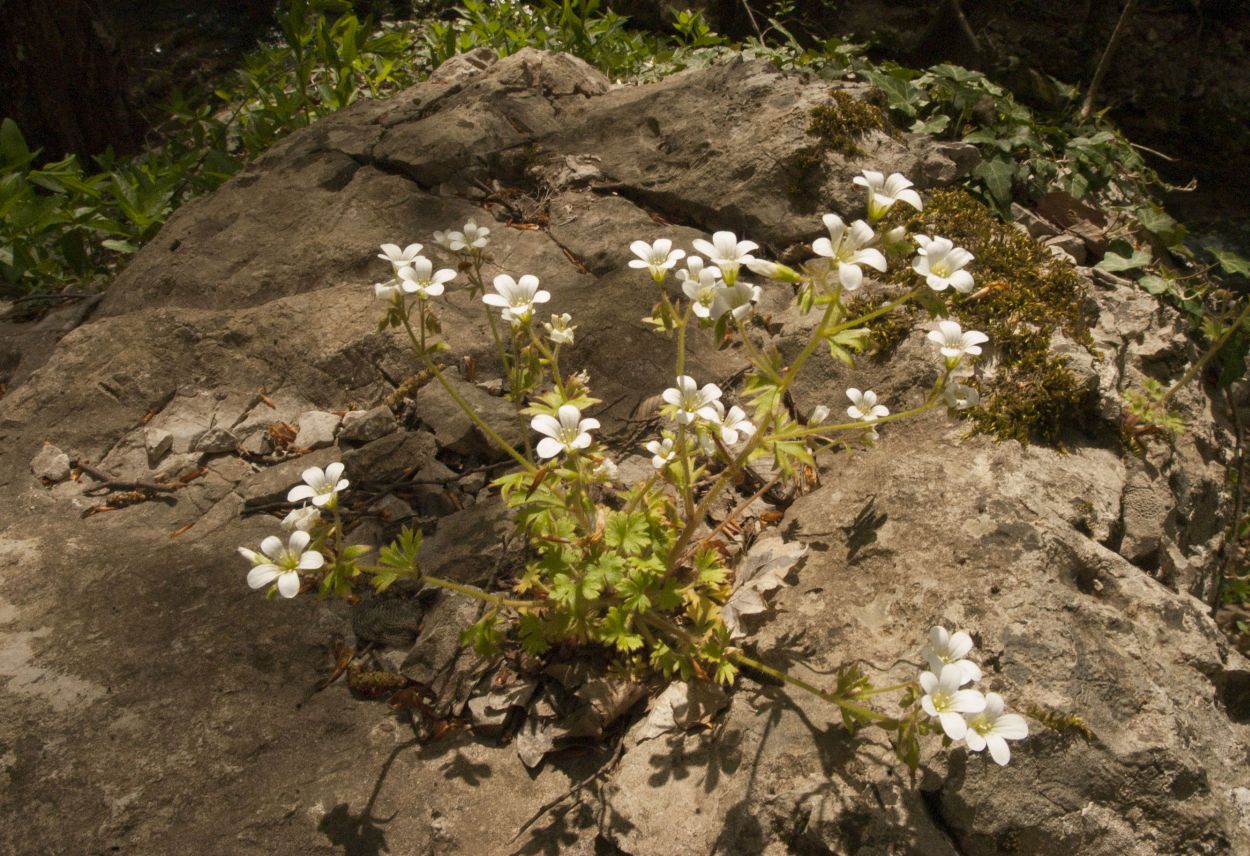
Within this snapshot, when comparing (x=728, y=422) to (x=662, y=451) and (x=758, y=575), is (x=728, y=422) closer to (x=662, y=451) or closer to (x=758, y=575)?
(x=662, y=451)

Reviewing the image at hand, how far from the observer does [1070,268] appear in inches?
132

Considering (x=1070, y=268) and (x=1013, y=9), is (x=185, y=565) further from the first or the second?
(x=1013, y=9)

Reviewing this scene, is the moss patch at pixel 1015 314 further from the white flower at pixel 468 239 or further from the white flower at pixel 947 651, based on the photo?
the white flower at pixel 468 239

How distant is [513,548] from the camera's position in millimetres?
2932

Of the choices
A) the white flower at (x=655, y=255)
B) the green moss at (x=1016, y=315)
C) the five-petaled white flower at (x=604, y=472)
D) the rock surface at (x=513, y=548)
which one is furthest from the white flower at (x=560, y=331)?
the green moss at (x=1016, y=315)

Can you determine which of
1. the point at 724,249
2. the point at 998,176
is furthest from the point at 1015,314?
the point at 724,249

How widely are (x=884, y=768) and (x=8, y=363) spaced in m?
4.75

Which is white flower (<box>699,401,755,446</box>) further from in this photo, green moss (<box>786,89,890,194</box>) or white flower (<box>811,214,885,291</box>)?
green moss (<box>786,89,890,194</box>)

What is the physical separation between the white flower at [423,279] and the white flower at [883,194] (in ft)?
3.81

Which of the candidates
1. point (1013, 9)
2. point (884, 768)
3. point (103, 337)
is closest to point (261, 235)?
point (103, 337)

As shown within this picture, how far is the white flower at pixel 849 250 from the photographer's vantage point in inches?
76.3

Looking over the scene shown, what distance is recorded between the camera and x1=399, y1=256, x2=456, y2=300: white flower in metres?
2.28

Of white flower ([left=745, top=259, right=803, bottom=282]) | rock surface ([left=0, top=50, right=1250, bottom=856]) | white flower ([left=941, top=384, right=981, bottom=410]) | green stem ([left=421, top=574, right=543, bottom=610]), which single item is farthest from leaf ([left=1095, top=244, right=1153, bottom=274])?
green stem ([left=421, top=574, right=543, bottom=610])

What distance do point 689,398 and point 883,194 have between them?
77 centimetres
